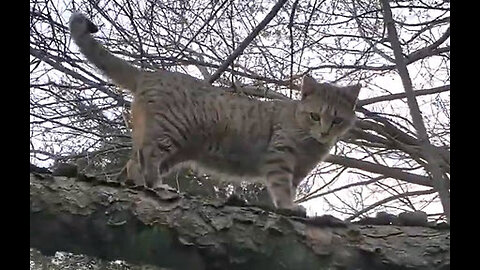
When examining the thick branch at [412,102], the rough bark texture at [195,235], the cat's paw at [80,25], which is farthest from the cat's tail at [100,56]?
the rough bark texture at [195,235]

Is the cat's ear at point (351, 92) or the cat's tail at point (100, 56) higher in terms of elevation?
the cat's tail at point (100, 56)

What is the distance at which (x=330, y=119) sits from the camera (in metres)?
1.81

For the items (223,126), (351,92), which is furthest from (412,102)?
(223,126)

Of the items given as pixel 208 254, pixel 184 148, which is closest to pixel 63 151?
pixel 184 148

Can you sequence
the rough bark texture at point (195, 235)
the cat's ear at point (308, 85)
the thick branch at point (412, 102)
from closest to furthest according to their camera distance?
the rough bark texture at point (195, 235) → the thick branch at point (412, 102) → the cat's ear at point (308, 85)

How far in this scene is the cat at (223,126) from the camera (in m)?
1.57

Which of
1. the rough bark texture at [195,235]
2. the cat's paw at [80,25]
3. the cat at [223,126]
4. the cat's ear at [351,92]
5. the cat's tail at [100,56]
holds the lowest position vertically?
the rough bark texture at [195,235]

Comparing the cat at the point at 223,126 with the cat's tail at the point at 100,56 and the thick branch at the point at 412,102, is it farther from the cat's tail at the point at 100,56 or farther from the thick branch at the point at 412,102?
the thick branch at the point at 412,102

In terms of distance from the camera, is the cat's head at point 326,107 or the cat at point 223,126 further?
the cat's head at point 326,107

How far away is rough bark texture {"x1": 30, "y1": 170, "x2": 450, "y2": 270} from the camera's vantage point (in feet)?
2.40

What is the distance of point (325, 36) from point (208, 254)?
55.1 inches
